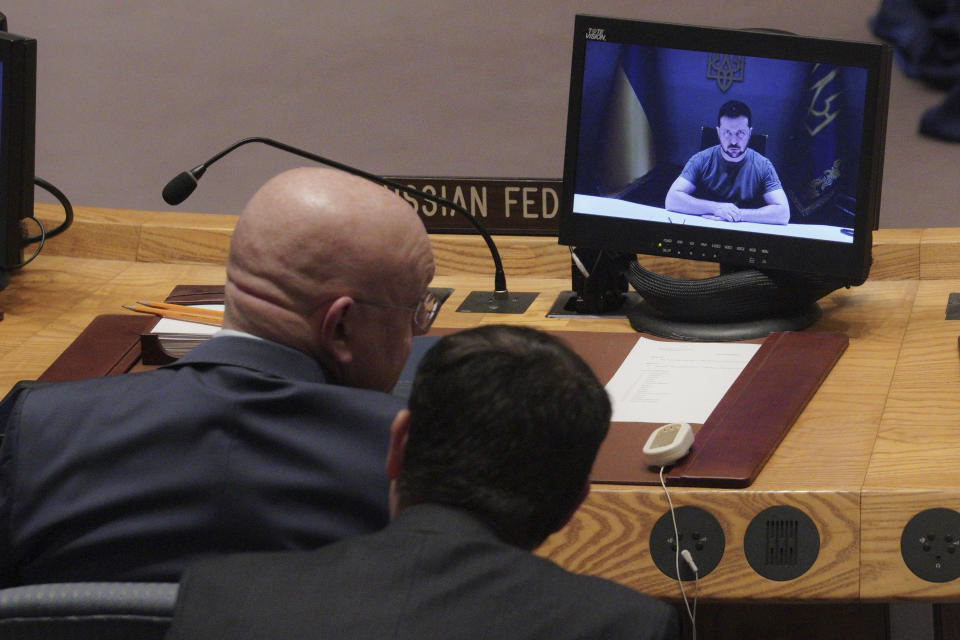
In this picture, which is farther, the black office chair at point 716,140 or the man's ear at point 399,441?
the black office chair at point 716,140

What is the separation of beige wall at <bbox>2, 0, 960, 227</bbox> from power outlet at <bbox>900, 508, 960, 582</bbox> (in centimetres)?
278

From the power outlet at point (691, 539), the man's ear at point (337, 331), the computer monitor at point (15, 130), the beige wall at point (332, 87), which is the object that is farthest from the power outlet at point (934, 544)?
the beige wall at point (332, 87)

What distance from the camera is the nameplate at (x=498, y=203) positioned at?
2.35 metres

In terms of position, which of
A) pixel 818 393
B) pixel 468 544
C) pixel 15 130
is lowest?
pixel 818 393

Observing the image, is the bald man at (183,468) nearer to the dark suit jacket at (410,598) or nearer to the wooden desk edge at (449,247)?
the dark suit jacket at (410,598)

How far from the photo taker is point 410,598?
34.3 inches

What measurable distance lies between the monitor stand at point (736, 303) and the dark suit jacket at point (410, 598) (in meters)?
1.15

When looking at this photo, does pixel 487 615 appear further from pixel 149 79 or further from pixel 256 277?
pixel 149 79

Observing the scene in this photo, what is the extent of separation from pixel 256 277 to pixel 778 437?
0.66 metres

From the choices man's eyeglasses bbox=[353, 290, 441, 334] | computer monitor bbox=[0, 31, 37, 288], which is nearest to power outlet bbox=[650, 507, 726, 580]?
man's eyeglasses bbox=[353, 290, 441, 334]

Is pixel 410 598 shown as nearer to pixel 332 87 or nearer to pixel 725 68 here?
pixel 725 68

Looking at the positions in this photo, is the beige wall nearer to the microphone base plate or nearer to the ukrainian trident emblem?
the microphone base plate

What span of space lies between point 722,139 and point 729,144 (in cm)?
1

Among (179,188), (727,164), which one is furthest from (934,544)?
(179,188)
